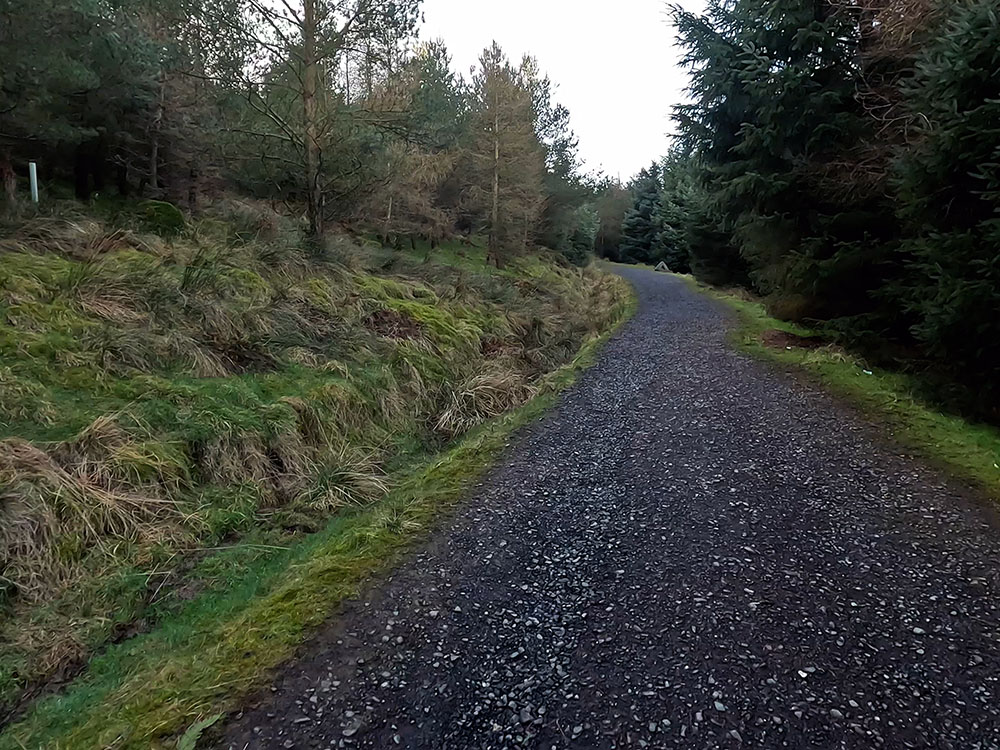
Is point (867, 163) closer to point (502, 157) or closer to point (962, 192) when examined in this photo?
point (962, 192)

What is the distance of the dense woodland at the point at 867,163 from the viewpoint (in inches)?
177

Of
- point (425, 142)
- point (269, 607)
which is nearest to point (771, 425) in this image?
point (269, 607)

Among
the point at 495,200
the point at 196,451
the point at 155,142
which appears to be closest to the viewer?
the point at 196,451

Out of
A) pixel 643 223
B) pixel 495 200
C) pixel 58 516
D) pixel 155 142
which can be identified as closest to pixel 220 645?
pixel 58 516

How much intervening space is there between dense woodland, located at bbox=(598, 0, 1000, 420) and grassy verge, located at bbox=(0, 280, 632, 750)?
185 inches

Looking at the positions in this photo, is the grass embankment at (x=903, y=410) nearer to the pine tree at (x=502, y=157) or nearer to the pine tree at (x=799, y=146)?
the pine tree at (x=799, y=146)

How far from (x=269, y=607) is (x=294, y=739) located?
888 millimetres

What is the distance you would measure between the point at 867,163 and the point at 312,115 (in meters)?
8.61

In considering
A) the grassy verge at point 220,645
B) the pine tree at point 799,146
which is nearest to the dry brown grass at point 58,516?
the grassy verge at point 220,645

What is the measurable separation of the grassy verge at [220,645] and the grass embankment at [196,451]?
0.01 metres

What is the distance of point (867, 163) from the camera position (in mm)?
7242

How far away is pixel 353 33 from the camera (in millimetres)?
9398

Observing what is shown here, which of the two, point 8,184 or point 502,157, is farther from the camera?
point 502,157

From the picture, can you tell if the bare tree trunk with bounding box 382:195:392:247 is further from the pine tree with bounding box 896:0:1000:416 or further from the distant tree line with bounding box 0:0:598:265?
the pine tree with bounding box 896:0:1000:416
